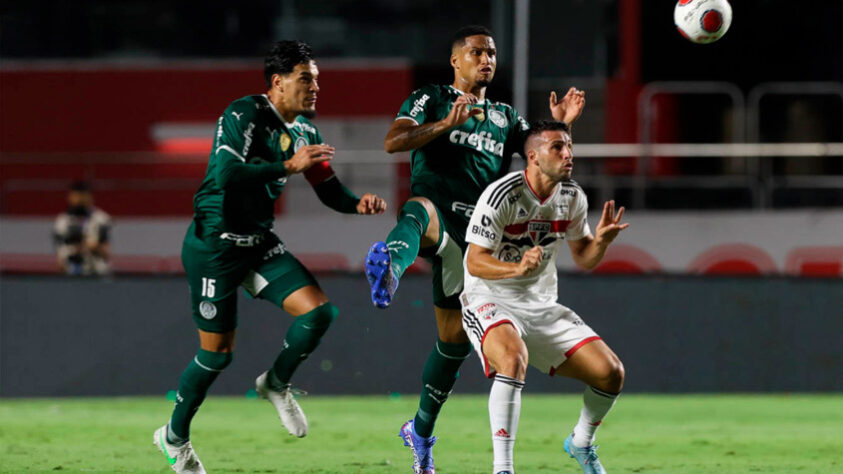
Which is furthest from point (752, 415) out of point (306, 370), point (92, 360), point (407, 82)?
point (407, 82)

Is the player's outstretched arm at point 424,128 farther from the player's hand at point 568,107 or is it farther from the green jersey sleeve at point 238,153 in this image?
the green jersey sleeve at point 238,153

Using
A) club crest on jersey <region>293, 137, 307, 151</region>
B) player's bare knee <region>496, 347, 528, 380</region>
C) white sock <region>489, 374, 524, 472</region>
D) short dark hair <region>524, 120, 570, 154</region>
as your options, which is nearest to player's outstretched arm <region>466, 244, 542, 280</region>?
player's bare knee <region>496, 347, 528, 380</region>

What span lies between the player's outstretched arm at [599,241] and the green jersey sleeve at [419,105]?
1169 mm

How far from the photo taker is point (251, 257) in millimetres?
6988

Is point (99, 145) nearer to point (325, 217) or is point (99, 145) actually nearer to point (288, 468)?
point (325, 217)

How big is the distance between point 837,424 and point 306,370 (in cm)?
496

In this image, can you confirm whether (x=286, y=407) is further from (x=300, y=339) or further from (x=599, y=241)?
(x=599, y=241)

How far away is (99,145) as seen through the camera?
19359 mm

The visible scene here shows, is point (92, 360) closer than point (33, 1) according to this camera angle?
Yes

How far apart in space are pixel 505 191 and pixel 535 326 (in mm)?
707

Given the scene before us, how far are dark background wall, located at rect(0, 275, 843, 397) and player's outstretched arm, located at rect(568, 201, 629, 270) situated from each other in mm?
5502

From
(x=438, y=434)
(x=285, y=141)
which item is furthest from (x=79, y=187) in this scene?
(x=285, y=141)

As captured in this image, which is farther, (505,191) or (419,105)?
(419,105)

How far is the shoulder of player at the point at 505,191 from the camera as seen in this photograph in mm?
6340
